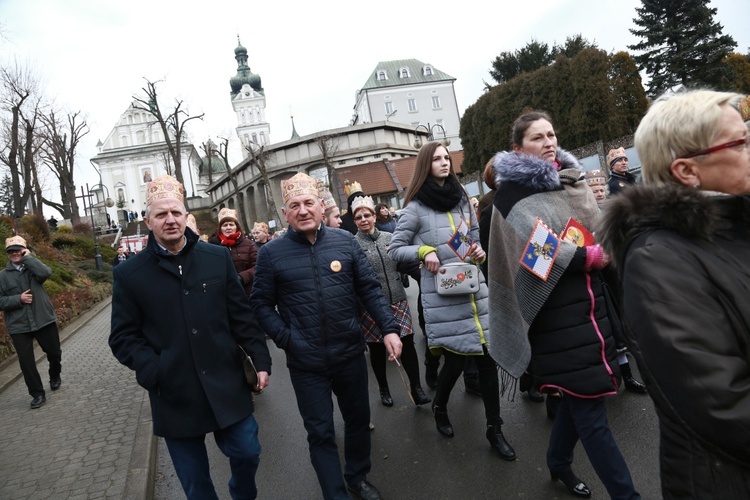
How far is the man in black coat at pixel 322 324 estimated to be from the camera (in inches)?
139

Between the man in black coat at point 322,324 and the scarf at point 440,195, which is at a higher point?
the scarf at point 440,195

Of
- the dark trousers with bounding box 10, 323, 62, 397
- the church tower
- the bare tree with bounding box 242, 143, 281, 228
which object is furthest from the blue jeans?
the church tower

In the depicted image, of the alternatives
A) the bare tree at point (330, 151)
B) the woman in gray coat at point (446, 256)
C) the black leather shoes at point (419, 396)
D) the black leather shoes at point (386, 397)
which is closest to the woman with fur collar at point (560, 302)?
the woman in gray coat at point (446, 256)

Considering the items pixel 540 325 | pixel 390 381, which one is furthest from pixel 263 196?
pixel 540 325

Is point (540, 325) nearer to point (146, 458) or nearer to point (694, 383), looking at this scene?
point (694, 383)

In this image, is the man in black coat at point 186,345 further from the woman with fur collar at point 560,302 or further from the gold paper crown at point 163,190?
the woman with fur collar at point 560,302

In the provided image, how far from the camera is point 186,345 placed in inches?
124

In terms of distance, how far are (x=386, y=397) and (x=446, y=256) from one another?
198 centimetres

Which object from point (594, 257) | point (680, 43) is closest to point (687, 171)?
point (594, 257)

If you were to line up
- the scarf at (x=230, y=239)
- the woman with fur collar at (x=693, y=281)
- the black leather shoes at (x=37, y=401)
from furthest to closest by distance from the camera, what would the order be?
1. the black leather shoes at (x=37, y=401)
2. the scarf at (x=230, y=239)
3. the woman with fur collar at (x=693, y=281)

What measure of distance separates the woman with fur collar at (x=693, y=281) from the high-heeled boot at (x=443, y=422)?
2.89m

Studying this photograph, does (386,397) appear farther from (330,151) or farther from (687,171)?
(330,151)

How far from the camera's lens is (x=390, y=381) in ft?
21.0

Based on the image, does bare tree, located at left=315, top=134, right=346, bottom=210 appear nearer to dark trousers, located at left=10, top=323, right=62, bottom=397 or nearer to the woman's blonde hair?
dark trousers, located at left=10, top=323, right=62, bottom=397
